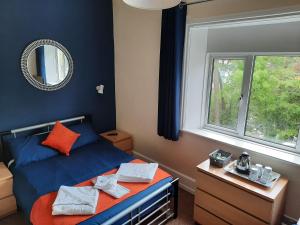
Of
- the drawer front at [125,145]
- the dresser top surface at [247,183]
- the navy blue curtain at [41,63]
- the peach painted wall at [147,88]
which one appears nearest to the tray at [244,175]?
the dresser top surface at [247,183]

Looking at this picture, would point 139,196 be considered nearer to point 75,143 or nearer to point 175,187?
point 175,187

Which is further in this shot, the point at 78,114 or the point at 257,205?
the point at 78,114

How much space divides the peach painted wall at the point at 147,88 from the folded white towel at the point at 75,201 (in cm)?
136

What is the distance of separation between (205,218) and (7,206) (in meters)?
2.17

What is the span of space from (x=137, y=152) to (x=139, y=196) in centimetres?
164

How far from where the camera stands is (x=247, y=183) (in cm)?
196

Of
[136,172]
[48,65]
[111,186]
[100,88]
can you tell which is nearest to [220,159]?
[136,172]

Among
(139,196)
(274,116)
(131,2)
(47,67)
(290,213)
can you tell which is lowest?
(290,213)

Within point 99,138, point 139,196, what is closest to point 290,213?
point 139,196

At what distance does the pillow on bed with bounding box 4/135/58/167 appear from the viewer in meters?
2.57

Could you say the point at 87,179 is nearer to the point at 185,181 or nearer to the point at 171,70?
→ the point at 185,181

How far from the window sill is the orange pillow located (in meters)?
1.55

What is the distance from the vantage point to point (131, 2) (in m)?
1.40

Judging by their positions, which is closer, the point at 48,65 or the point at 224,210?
the point at 224,210
